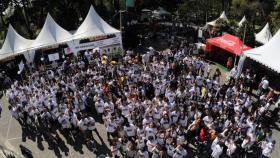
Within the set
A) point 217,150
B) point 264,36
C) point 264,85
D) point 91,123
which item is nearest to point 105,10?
point 264,36

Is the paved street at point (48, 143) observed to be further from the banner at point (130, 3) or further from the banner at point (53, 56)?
the banner at point (130, 3)

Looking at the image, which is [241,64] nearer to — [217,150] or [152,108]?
[152,108]

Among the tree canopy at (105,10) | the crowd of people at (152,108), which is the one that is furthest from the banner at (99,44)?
the tree canopy at (105,10)

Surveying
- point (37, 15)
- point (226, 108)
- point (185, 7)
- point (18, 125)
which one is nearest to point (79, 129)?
point (18, 125)

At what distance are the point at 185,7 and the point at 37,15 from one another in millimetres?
13716

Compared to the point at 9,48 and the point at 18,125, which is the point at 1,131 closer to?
the point at 18,125

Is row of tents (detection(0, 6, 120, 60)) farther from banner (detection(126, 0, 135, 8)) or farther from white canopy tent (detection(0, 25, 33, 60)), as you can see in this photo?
banner (detection(126, 0, 135, 8))

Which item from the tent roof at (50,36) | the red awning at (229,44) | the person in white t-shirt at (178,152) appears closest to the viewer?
the person in white t-shirt at (178,152)

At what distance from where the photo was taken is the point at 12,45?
2220 centimetres

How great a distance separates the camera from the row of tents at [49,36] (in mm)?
22109

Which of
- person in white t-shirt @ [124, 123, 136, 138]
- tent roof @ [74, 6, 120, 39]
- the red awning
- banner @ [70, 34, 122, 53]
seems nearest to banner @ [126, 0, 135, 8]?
tent roof @ [74, 6, 120, 39]

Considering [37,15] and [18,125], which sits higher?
[37,15]

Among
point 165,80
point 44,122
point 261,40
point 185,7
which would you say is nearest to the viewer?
point 44,122

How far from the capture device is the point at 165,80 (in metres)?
17.8
